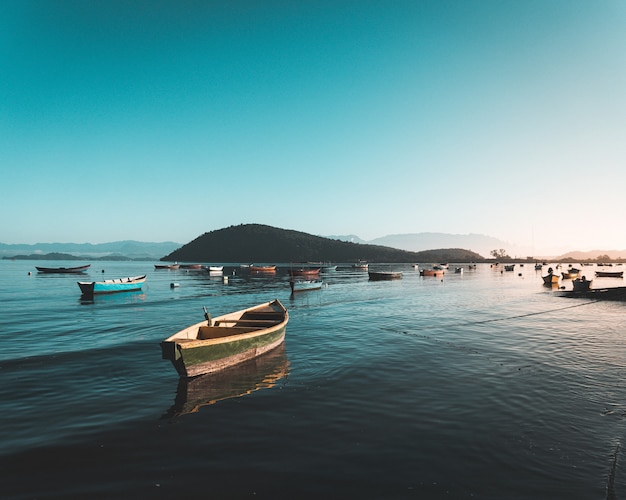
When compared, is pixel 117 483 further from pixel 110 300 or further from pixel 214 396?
pixel 110 300

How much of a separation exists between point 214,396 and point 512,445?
386 inches

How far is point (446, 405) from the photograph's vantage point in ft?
40.1

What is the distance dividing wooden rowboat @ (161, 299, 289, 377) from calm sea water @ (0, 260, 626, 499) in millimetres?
690

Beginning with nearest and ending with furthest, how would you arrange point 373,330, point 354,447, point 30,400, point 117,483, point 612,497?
point 612,497
point 117,483
point 354,447
point 30,400
point 373,330

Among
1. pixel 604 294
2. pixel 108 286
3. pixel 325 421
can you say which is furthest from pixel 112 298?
pixel 604 294

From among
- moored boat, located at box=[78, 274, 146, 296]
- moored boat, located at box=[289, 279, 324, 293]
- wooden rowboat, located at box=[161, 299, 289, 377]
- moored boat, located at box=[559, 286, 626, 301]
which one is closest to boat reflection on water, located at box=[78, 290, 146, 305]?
moored boat, located at box=[78, 274, 146, 296]

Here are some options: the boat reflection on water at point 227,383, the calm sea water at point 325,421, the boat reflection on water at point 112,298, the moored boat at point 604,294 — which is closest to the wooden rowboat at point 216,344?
the boat reflection on water at point 227,383

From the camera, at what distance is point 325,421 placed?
10938 mm

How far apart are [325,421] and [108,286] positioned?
5212 centimetres

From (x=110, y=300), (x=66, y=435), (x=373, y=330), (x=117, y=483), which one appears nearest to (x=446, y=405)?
(x=117, y=483)

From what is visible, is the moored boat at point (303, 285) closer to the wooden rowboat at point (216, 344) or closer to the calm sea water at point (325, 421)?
the calm sea water at point (325, 421)

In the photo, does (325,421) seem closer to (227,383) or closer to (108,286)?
(227,383)

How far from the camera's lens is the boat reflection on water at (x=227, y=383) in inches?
496

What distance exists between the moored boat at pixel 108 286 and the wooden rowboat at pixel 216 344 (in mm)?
38518
